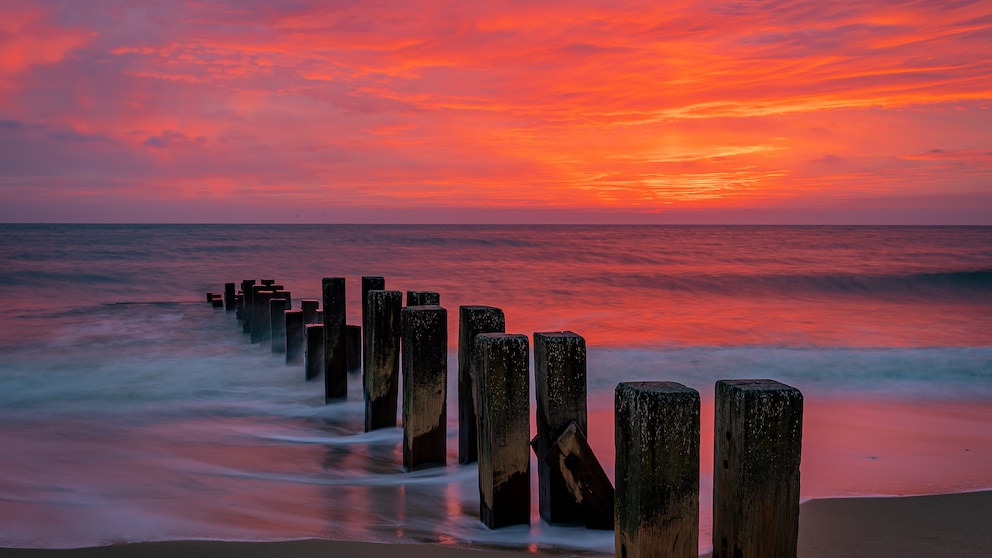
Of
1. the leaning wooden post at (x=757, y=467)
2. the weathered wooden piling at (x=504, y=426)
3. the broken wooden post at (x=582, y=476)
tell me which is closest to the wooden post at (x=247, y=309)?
the weathered wooden piling at (x=504, y=426)

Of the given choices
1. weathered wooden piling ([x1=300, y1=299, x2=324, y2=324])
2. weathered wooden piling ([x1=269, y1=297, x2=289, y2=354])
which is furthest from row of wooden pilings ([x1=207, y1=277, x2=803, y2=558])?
weathered wooden piling ([x1=269, y1=297, x2=289, y2=354])

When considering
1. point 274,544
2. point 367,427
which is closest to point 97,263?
point 367,427

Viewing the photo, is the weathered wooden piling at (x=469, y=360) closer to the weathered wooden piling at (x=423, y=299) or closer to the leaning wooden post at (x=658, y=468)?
the weathered wooden piling at (x=423, y=299)

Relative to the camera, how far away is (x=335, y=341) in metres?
6.48

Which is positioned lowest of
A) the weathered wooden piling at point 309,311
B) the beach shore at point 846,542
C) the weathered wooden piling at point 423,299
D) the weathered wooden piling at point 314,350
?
the beach shore at point 846,542

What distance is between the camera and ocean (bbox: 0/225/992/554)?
4051 millimetres

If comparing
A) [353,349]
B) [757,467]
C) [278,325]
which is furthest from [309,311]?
[757,467]

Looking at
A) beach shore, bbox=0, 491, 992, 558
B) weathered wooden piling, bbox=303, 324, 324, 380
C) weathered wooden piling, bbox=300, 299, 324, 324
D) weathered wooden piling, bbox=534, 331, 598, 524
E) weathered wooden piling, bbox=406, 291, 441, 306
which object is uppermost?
weathered wooden piling, bbox=406, 291, 441, 306

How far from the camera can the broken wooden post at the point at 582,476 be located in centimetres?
330

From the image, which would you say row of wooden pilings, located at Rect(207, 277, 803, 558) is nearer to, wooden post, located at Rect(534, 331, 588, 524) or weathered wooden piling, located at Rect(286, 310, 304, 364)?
wooden post, located at Rect(534, 331, 588, 524)

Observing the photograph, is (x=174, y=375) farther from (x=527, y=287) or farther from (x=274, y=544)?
(x=527, y=287)

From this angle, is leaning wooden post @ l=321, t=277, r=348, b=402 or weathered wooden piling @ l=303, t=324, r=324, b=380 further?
weathered wooden piling @ l=303, t=324, r=324, b=380

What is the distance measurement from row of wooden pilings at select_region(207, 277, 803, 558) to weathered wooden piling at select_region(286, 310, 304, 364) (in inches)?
124

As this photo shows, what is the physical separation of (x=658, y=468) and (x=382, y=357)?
10.2 ft
